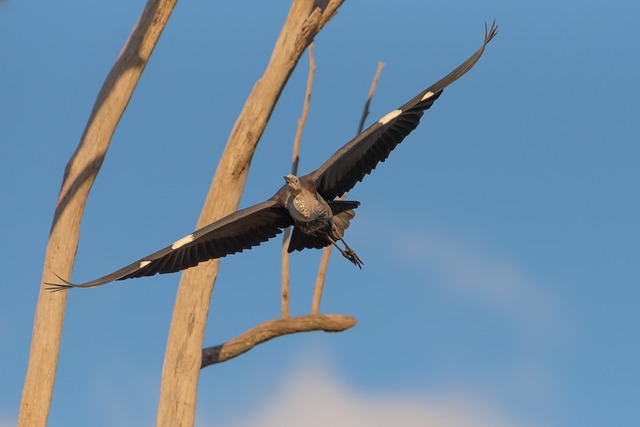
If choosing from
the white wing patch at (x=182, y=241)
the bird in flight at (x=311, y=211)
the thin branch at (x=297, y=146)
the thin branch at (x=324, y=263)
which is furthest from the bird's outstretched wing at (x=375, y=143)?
the thin branch at (x=297, y=146)

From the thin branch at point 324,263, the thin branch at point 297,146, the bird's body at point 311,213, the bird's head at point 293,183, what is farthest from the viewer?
the thin branch at point 297,146

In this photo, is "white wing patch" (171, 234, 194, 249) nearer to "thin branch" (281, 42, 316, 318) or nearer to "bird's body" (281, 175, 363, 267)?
"bird's body" (281, 175, 363, 267)

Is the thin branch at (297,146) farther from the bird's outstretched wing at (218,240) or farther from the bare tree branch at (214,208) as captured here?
the bird's outstretched wing at (218,240)

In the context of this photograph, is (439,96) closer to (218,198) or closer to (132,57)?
(218,198)

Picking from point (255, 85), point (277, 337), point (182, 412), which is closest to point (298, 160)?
point (255, 85)

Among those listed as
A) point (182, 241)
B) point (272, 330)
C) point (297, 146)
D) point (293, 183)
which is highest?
point (297, 146)

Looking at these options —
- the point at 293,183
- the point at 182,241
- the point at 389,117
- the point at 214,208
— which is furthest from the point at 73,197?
the point at 389,117

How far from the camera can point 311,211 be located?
8883 millimetres

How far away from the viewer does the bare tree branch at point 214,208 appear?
37.6 ft

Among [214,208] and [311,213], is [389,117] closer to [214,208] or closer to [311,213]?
[311,213]

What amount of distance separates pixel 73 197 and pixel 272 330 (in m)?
2.74

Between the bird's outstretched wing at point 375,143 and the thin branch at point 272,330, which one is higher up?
the bird's outstretched wing at point 375,143

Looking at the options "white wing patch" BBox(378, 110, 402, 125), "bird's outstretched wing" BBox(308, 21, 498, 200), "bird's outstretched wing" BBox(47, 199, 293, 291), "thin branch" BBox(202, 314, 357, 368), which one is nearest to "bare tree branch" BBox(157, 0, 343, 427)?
"thin branch" BBox(202, 314, 357, 368)

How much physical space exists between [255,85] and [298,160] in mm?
1549
